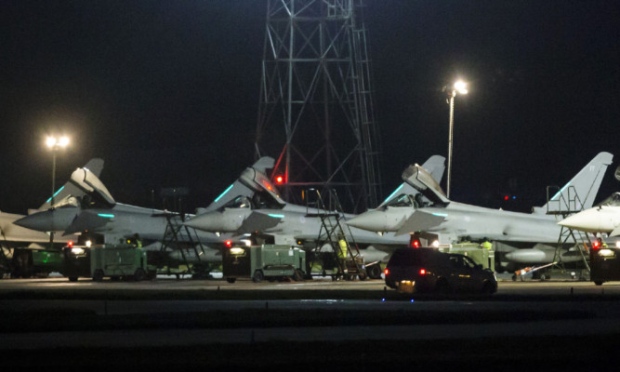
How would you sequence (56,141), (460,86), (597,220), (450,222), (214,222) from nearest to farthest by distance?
(597,220), (460,86), (450,222), (214,222), (56,141)

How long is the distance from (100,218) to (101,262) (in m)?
6.45

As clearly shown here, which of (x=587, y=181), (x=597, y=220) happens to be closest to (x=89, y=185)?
(x=597, y=220)

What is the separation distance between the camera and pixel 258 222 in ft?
166

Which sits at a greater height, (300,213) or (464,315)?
(300,213)

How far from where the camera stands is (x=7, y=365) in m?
15.0

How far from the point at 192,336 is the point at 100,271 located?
28.1 metres

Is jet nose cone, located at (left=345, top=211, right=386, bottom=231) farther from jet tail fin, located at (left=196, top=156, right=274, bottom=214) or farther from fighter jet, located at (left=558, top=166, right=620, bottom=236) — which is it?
fighter jet, located at (left=558, top=166, right=620, bottom=236)

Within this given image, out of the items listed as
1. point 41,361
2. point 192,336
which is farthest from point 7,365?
point 192,336

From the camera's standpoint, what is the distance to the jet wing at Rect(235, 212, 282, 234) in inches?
1991

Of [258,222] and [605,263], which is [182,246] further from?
[605,263]

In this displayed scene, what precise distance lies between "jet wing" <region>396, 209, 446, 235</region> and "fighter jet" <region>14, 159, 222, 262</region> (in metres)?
10.4

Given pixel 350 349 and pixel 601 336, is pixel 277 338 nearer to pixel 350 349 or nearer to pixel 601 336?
pixel 350 349

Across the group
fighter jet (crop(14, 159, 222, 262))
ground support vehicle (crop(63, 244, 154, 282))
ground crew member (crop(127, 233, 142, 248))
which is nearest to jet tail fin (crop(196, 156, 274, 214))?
fighter jet (crop(14, 159, 222, 262))

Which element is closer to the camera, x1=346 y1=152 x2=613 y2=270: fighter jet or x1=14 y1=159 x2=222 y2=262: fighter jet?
x1=346 y1=152 x2=613 y2=270: fighter jet
